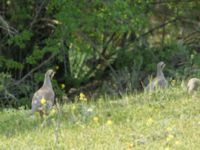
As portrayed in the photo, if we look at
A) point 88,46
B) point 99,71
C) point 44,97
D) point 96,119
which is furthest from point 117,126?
point 99,71

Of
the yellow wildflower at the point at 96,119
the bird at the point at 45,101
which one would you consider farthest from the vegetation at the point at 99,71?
the bird at the point at 45,101

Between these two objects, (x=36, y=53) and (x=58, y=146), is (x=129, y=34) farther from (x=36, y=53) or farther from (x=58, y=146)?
(x=58, y=146)

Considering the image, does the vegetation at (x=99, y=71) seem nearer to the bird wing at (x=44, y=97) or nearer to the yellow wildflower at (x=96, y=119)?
the yellow wildflower at (x=96, y=119)

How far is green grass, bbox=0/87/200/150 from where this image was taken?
29.3ft

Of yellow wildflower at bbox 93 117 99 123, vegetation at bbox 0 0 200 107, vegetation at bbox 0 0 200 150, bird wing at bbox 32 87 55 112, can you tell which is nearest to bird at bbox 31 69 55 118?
bird wing at bbox 32 87 55 112

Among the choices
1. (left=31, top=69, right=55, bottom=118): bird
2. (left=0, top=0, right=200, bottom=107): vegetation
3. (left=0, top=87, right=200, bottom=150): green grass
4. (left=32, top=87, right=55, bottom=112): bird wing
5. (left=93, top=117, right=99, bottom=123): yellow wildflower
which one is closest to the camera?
(left=0, top=87, right=200, bottom=150): green grass

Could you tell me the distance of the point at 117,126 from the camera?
1000 cm

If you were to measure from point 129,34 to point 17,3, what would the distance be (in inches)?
145

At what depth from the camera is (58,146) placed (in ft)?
29.1

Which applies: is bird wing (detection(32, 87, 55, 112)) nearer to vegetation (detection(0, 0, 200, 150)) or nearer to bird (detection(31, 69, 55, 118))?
bird (detection(31, 69, 55, 118))

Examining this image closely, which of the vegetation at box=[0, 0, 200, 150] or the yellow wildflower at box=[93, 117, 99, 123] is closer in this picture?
the vegetation at box=[0, 0, 200, 150]

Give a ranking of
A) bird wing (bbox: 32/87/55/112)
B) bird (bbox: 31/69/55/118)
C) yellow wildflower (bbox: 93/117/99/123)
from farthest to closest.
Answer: bird wing (bbox: 32/87/55/112) → bird (bbox: 31/69/55/118) → yellow wildflower (bbox: 93/117/99/123)

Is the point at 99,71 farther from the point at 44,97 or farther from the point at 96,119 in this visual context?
the point at 96,119

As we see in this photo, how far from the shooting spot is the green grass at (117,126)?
895cm
